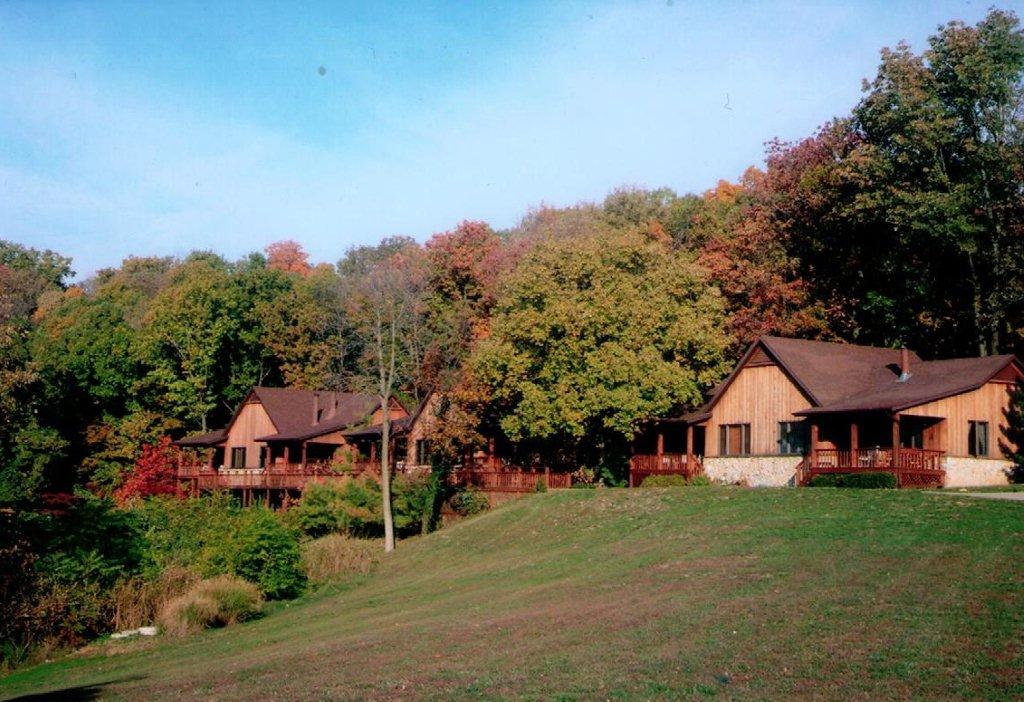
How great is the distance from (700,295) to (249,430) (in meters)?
29.1

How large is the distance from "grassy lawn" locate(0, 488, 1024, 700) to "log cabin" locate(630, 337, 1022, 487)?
6269 mm

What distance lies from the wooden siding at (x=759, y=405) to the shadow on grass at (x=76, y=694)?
1105 inches

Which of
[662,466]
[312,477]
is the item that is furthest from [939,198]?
[312,477]

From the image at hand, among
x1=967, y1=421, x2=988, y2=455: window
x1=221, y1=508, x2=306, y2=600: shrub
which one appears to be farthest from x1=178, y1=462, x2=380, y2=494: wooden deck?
x1=967, y1=421, x2=988, y2=455: window

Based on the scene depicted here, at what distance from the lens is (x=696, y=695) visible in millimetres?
12641

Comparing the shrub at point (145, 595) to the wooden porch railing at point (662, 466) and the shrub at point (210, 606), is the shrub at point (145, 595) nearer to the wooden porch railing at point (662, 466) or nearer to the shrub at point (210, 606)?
the shrub at point (210, 606)

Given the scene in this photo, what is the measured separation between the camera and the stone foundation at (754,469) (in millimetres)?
40531

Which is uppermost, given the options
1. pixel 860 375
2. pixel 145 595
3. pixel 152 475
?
pixel 860 375

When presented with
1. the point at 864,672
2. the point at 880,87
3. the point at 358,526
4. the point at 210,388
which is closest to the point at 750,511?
the point at 864,672

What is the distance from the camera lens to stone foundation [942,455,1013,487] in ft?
121

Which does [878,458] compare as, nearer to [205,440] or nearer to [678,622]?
[678,622]

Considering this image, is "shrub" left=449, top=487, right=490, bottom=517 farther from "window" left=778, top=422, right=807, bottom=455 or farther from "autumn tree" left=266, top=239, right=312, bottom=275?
"autumn tree" left=266, top=239, right=312, bottom=275

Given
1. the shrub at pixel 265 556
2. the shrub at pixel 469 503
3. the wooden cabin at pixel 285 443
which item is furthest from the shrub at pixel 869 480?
the wooden cabin at pixel 285 443

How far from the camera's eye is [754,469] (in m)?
42.1
